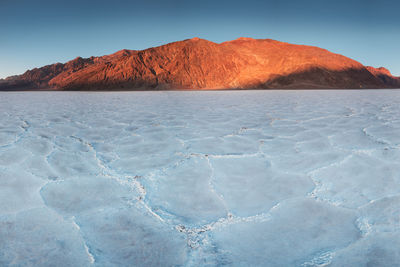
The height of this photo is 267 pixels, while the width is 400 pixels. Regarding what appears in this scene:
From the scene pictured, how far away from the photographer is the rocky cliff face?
39.8m

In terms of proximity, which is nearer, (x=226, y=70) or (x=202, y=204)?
(x=202, y=204)

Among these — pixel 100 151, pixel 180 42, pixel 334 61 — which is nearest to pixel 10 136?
pixel 100 151

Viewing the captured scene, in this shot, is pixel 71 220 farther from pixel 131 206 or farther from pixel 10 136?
pixel 10 136

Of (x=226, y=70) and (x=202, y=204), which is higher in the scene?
(x=226, y=70)

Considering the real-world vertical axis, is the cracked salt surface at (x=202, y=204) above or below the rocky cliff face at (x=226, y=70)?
below

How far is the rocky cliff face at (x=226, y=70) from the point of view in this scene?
39.8 metres

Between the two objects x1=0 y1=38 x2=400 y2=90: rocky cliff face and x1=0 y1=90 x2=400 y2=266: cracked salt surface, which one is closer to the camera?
Answer: x1=0 y1=90 x2=400 y2=266: cracked salt surface

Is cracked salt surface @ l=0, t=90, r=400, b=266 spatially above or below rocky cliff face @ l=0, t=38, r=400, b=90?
below

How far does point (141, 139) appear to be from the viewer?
3158 millimetres

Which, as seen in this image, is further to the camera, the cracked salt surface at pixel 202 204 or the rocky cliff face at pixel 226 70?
the rocky cliff face at pixel 226 70

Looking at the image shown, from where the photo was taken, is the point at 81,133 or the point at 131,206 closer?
the point at 131,206

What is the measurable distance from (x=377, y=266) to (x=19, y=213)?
1.77 meters

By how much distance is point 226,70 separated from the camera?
42.0 metres

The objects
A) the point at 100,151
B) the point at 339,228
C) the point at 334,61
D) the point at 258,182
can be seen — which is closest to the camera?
the point at 339,228
